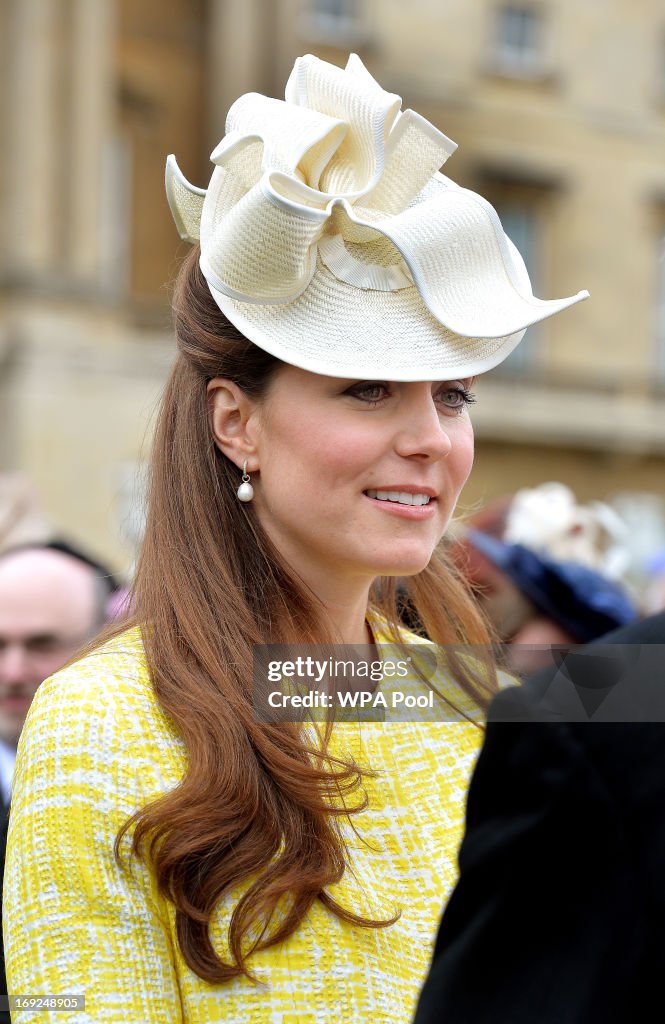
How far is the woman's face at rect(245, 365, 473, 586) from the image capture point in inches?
69.9

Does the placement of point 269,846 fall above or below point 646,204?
above

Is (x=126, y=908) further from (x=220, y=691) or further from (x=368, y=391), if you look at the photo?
(x=368, y=391)

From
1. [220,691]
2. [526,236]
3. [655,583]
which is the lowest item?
[526,236]

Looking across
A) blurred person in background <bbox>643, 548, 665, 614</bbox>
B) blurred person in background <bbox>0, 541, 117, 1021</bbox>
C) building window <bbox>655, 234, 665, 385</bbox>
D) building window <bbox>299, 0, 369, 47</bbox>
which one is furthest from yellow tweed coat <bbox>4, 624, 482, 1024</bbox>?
building window <bbox>655, 234, 665, 385</bbox>

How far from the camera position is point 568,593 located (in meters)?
3.67

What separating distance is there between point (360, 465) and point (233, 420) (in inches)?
8.1

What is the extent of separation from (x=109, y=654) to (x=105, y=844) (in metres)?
0.24

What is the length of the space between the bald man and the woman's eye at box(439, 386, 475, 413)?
69.5 inches

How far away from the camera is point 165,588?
183 centimetres

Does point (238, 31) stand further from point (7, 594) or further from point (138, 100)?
point (7, 594)

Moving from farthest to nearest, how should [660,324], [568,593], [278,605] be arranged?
[660,324], [568,593], [278,605]

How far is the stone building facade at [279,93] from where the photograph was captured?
1495cm

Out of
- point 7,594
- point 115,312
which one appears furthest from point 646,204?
point 7,594

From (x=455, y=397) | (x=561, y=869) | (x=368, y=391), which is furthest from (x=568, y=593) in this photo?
(x=561, y=869)
